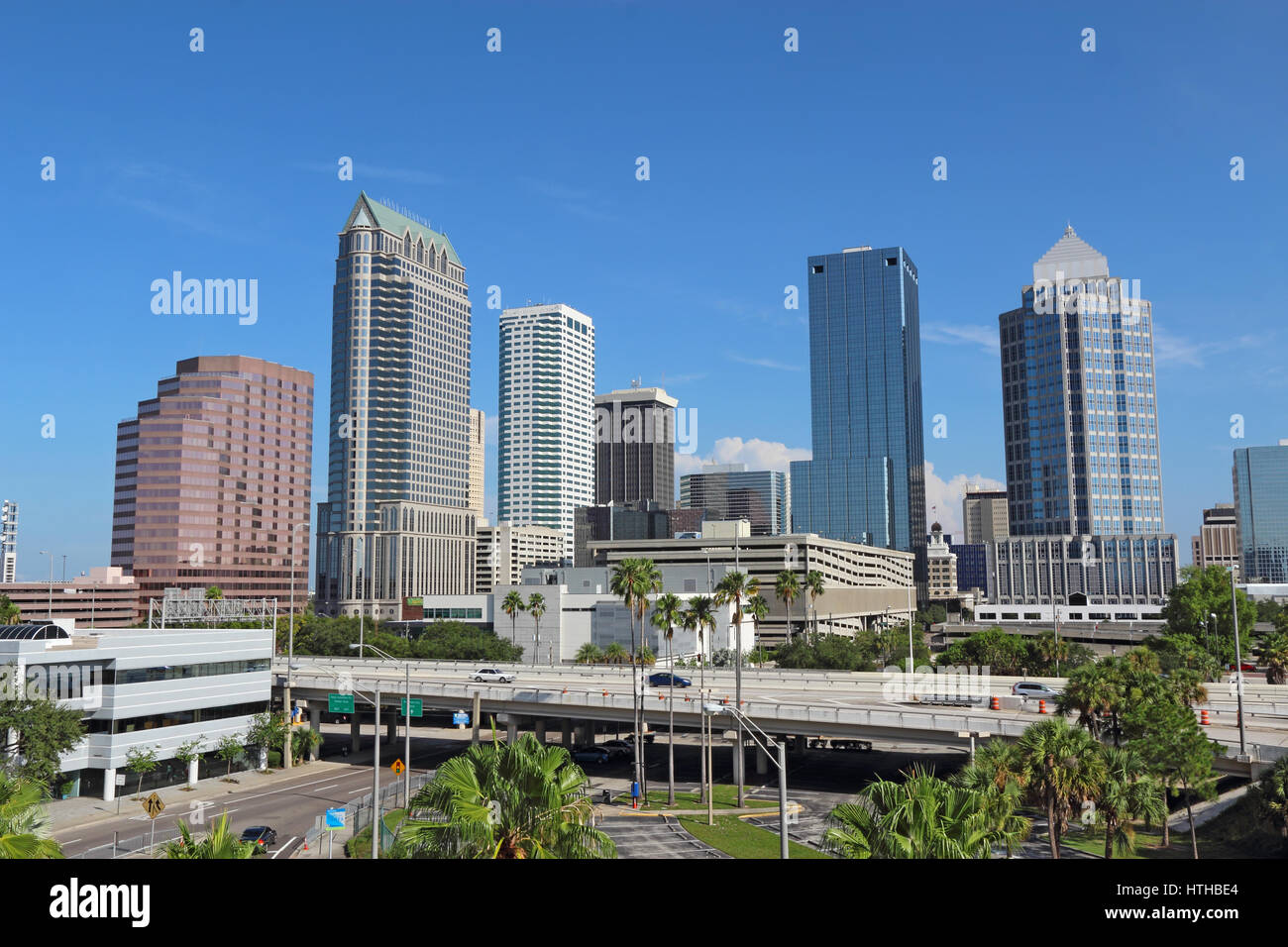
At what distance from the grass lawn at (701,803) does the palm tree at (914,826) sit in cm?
4288

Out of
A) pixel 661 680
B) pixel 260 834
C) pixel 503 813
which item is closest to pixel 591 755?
pixel 661 680

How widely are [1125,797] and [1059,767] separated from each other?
271cm

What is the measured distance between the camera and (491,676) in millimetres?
98000

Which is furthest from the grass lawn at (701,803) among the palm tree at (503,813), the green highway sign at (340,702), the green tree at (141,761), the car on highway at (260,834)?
the palm tree at (503,813)

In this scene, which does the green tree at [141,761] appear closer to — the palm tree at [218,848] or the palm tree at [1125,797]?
the palm tree at [218,848]

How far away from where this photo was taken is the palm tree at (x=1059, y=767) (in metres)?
36.0

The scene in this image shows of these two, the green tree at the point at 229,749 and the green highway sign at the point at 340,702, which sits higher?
the green highway sign at the point at 340,702

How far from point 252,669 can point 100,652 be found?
1545cm

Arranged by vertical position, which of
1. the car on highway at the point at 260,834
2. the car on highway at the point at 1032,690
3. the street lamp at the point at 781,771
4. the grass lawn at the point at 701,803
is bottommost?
the grass lawn at the point at 701,803

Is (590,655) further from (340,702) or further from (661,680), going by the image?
(340,702)

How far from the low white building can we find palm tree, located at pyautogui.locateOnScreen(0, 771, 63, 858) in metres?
48.5

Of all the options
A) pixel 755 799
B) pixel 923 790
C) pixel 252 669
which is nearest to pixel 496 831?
pixel 923 790

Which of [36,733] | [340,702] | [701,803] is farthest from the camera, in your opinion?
[340,702]

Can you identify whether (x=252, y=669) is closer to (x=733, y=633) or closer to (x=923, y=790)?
(x=923, y=790)
